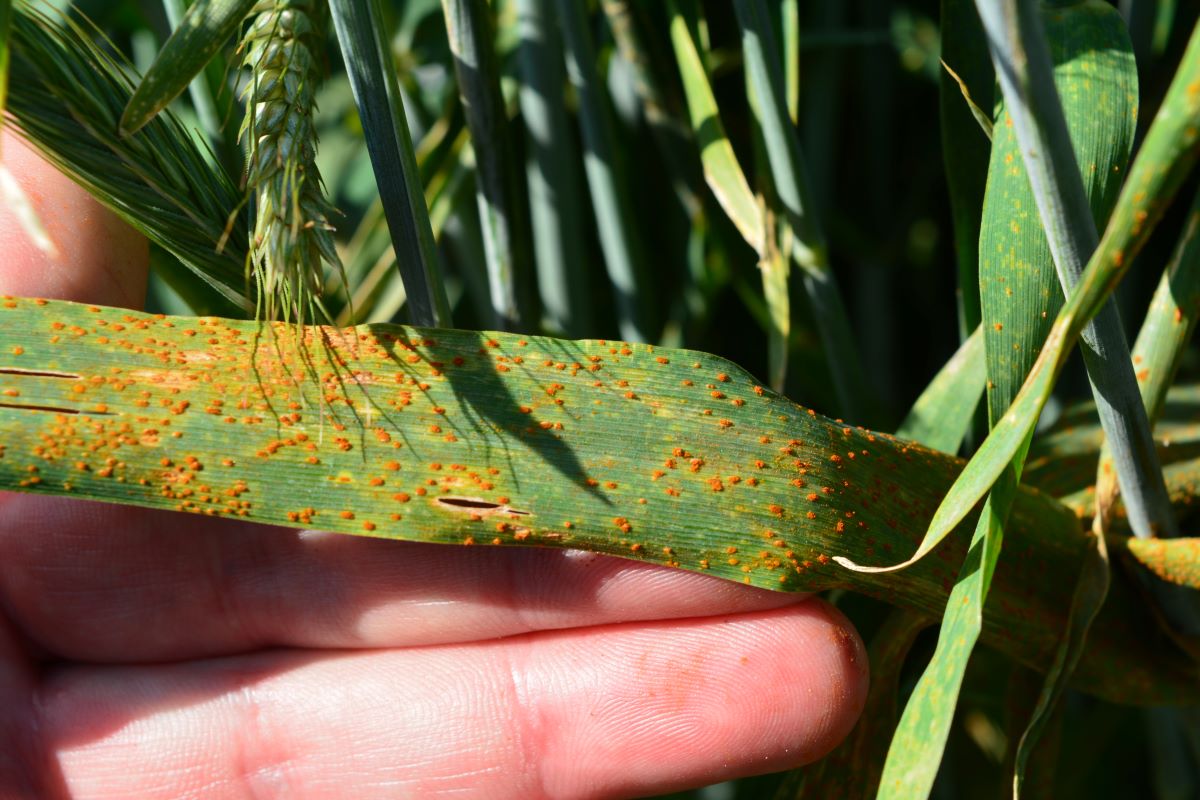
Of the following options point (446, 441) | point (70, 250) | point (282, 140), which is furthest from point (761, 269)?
point (70, 250)

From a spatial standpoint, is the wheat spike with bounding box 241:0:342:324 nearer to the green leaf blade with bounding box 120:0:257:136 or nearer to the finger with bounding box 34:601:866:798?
the green leaf blade with bounding box 120:0:257:136

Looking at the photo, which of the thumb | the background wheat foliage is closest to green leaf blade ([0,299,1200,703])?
the background wheat foliage

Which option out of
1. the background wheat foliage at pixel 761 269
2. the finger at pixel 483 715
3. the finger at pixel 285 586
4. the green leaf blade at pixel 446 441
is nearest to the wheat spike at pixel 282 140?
the background wheat foliage at pixel 761 269

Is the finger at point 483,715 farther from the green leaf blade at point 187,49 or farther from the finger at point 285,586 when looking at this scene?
the green leaf blade at point 187,49

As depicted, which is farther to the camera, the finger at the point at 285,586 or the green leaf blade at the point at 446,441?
the finger at the point at 285,586

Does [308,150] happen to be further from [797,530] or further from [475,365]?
[797,530]

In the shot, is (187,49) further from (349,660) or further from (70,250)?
(349,660)

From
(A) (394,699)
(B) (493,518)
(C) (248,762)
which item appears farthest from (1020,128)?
(C) (248,762)
